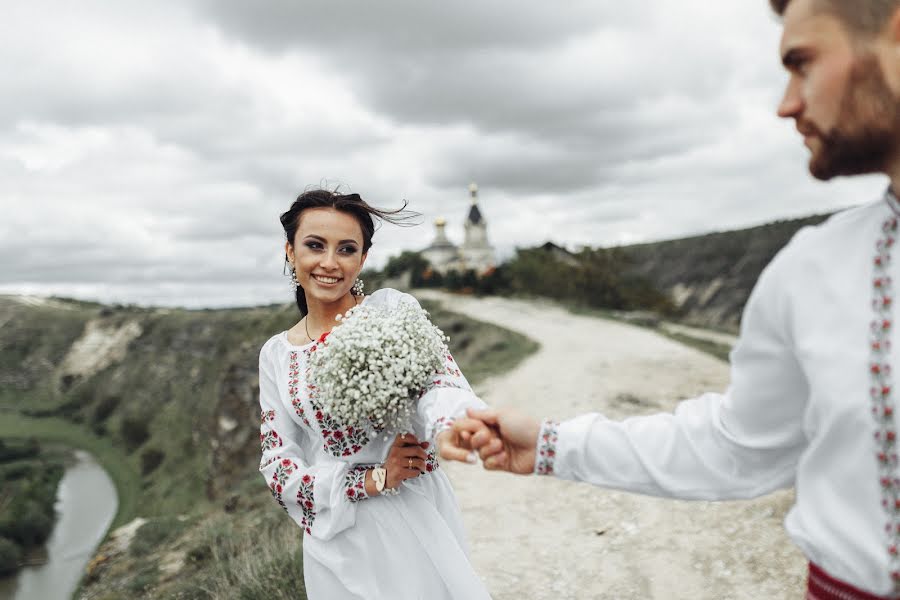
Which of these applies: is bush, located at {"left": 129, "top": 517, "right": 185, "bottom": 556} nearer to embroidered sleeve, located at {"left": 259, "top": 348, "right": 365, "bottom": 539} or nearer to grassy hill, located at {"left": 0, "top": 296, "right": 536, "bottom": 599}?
grassy hill, located at {"left": 0, "top": 296, "right": 536, "bottom": 599}

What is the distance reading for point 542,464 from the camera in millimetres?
1685

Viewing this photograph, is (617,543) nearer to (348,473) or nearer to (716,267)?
(348,473)

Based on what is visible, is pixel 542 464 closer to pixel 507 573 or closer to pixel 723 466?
pixel 723 466

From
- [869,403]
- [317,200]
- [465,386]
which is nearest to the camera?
[869,403]

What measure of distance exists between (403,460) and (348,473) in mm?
275

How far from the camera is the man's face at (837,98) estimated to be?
3.49 ft

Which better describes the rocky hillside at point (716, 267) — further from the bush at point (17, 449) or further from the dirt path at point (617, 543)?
the bush at point (17, 449)

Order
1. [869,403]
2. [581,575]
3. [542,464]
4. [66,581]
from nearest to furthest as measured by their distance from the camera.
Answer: [869,403] → [542,464] → [581,575] → [66,581]

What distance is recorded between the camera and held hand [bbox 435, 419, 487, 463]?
67.9 inches

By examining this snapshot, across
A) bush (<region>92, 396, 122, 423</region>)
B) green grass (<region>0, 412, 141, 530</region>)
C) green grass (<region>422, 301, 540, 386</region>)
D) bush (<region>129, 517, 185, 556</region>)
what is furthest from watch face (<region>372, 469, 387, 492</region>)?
bush (<region>92, 396, 122, 423</region>)

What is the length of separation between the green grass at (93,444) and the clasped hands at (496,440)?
31.8 metres

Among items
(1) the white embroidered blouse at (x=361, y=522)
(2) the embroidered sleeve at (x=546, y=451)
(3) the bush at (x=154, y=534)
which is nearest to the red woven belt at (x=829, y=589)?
(2) the embroidered sleeve at (x=546, y=451)

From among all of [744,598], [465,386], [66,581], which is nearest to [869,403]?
[465,386]

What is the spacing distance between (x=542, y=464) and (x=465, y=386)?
592 mm
